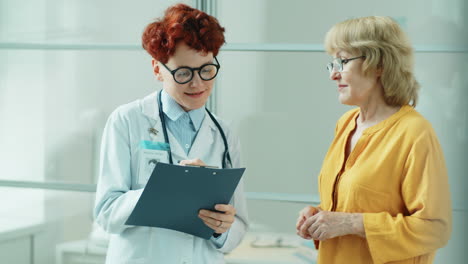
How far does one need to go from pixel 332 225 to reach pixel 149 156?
0.62 metres

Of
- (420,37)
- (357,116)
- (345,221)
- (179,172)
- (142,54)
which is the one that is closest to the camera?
(179,172)

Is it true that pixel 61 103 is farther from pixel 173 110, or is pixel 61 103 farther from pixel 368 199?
pixel 368 199

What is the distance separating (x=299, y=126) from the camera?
11.1 feet

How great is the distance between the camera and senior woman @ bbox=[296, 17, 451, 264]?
1.89m

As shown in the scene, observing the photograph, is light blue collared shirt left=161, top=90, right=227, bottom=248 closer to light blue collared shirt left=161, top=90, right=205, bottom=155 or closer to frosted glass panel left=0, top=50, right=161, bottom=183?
light blue collared shirt left=161, top=90, right=205, bottom=155

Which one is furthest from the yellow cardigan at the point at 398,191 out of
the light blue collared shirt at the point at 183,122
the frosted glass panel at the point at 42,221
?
the frosted glass panel at the point at 42,221

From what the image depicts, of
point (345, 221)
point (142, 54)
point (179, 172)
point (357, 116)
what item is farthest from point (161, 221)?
point (142, 54)

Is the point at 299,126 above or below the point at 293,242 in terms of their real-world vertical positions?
above

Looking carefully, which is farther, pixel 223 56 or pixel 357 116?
pixel 223 56

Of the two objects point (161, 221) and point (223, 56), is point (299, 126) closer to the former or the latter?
point (223, 56)

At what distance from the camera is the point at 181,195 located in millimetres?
1896

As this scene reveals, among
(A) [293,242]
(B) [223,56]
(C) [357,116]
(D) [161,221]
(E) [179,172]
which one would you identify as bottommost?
(A) [293,242]

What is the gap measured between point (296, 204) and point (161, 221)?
1554 mm

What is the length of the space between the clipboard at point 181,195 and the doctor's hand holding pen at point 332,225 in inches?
11.5
